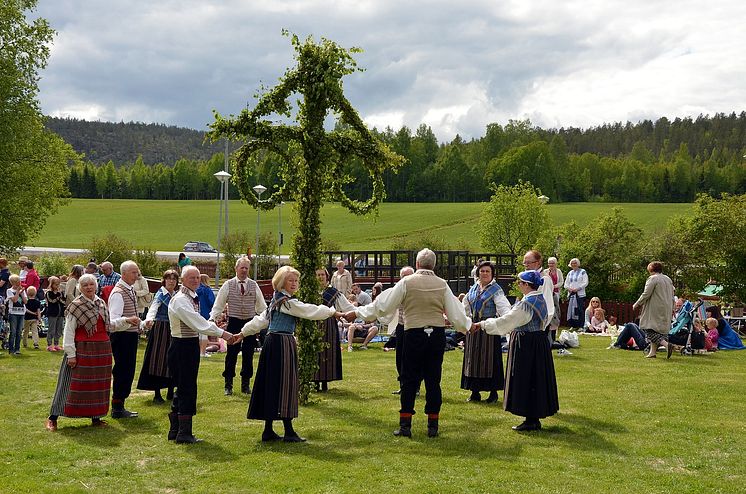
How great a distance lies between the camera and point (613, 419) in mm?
9352

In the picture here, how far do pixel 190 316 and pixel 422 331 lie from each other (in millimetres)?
2459

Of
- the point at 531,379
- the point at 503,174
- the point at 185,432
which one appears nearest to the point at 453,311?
the point at 531,379

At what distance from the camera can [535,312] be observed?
883 cm

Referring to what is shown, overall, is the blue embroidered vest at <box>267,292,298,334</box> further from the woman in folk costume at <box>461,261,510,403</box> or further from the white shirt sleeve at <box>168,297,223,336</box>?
the woman in folk costume at <box>461,261,510,403</box>

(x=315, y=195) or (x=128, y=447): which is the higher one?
(x=315, y=195)

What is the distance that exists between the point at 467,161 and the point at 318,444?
112m

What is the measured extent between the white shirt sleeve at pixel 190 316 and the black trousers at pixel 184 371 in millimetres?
270

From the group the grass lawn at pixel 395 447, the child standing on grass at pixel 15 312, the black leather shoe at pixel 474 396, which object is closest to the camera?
the grass lawn at pixel 395 447

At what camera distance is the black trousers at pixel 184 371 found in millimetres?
8141

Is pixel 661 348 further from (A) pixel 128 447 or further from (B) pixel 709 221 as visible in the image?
(A) pixel 128 447

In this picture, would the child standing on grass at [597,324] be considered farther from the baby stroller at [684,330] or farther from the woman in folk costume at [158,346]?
the woman in folk costume at [158,346]

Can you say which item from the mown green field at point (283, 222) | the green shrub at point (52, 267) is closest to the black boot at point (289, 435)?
the green shrub at point (52, 267)

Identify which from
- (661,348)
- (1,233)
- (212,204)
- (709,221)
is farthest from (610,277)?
(212,204)

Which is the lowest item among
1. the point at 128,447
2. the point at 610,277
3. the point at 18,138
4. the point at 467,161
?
the point at 128,447
